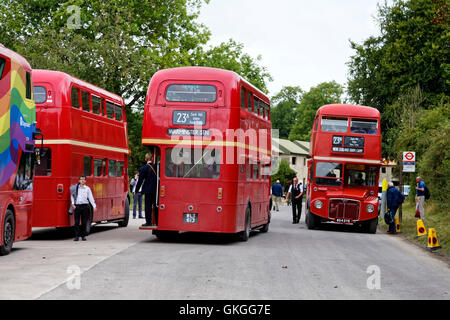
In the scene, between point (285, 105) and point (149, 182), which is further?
point (285, 105)

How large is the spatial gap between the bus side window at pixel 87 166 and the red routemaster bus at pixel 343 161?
934 cm

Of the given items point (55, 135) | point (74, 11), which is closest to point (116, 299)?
point (55, 135)

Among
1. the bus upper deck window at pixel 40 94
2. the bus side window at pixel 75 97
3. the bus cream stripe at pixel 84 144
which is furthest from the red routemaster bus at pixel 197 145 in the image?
the bus upper deck window at pixel 40 94

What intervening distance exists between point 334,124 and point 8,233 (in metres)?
15.6

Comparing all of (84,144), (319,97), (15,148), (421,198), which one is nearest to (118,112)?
(84,144)

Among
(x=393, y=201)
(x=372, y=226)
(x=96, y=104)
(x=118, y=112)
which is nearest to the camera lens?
(x=96, y=104)

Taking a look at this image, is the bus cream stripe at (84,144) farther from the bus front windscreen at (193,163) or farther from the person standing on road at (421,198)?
the person standing on road at (421,198)

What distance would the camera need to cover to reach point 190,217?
61.3 ft

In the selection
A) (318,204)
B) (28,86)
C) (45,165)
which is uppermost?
(28,86)

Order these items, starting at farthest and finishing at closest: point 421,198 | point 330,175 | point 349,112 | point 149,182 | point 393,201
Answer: point 421,198, point 349,112, point 330,175, point 393,201, point 149,182

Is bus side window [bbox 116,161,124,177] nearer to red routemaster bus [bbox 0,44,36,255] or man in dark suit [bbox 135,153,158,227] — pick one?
man in dark suit [bbox 135,153,158,227]

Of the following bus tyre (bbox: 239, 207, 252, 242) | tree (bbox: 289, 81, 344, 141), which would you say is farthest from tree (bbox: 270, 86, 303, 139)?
bus tyre (bbox: 239, 207, 252, 242)

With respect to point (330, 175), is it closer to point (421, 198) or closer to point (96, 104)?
point (421, 198)
